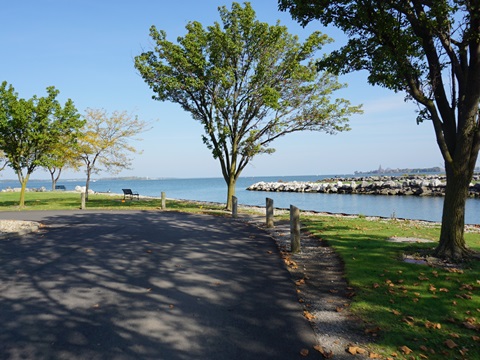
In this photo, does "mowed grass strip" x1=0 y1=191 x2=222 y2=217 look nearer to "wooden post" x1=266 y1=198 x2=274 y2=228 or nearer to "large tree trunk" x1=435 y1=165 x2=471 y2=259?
"wooden post" x1=266 y1=198 x2=274 y2=228

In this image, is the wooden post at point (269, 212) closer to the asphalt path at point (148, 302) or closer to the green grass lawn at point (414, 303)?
the asphalt path at point (148, 302)

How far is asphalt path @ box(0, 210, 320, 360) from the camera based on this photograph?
4188mm

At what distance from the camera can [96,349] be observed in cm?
410

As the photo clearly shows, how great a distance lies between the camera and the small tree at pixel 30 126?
→ 2294 cm

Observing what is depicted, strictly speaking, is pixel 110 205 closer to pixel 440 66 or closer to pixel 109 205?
pixel 109 205

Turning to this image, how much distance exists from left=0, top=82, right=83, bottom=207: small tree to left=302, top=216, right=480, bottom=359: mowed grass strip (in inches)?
888

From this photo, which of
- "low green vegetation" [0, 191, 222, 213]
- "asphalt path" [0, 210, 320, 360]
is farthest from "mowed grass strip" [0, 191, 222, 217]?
"asphalt path" [0, 210, 320, 360]

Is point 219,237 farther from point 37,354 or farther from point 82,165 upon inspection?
point 82,165

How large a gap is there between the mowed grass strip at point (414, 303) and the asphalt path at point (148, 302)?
118 cm

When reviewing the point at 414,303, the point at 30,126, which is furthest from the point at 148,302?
the point at 30,126

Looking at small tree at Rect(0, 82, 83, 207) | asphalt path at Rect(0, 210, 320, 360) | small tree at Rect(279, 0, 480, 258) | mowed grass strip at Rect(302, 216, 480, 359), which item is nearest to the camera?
asphalt path at Rect(0, 210, 320, 360)

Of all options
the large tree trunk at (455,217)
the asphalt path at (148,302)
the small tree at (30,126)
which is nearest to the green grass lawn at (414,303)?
the large tree trunk at (455,217)

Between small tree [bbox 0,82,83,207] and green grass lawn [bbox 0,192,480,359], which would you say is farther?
small tree [bbox 0,82,83,207]

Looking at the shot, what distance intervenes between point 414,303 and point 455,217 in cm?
365
